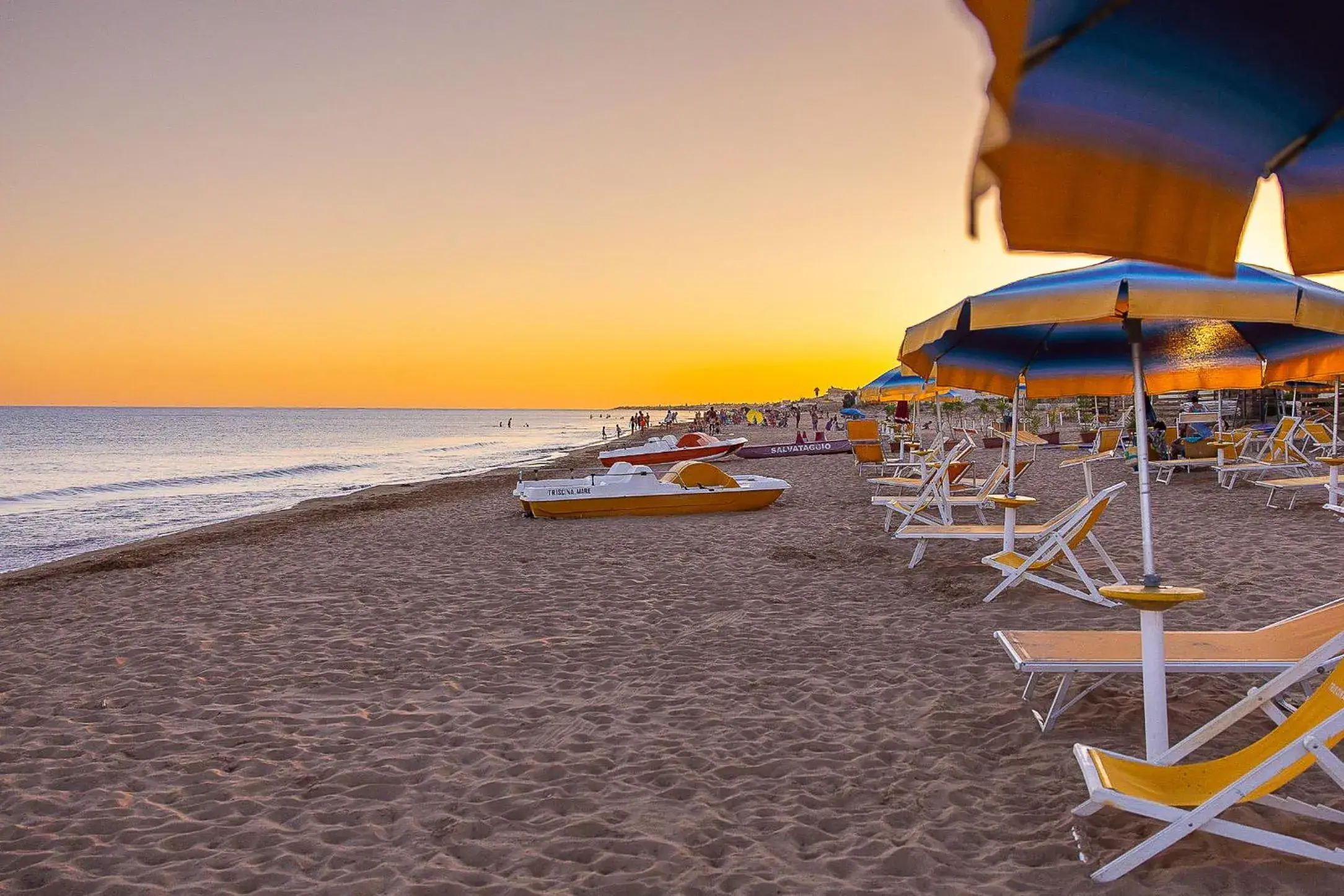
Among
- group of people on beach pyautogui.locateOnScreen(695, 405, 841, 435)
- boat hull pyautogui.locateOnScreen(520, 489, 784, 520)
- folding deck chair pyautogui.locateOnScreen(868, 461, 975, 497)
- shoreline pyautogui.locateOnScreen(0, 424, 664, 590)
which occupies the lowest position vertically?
shoreline pyautogui.locateOnScreen(0, 424, 664, 590)

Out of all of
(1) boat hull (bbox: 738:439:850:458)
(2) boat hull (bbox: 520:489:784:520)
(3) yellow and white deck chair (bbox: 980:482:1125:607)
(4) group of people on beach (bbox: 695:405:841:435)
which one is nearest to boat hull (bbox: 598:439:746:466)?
(1) boat hull (bbox: 738:439:850:458)

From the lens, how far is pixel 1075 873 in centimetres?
244

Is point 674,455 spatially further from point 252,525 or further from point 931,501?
point 931,501

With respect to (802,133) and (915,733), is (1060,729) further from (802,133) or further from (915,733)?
(802,133)

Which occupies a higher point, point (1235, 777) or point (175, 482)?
point (1235, 777)

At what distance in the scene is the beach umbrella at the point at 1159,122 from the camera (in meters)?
1.47

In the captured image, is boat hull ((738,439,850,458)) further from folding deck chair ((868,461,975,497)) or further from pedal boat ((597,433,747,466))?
folding deck chair ((868,461,975,497))

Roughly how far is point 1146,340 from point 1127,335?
1.10 feet

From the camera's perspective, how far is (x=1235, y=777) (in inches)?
91.4

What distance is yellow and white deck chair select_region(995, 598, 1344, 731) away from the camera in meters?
3.03

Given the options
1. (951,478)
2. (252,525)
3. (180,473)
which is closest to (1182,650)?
(951,478)

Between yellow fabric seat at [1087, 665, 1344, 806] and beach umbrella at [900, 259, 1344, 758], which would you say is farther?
beach umbrella at [900, 259, 1344, 758]

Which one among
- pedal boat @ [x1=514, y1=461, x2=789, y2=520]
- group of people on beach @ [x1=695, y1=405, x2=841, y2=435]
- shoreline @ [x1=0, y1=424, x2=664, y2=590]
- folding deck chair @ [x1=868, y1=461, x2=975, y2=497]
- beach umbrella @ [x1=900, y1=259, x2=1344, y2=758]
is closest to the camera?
beach umbrella @ [x1=900, y1=259, x2=1344, y2=758]

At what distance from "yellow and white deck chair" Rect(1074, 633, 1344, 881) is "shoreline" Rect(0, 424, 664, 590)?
1120 centimetres
